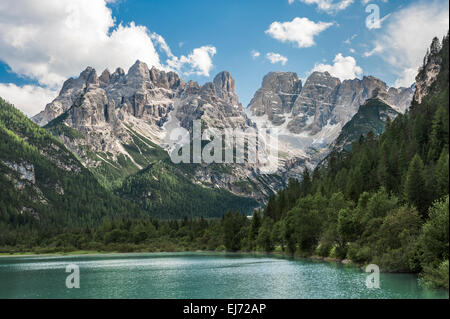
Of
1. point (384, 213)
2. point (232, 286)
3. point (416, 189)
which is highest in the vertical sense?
point (416, 189)

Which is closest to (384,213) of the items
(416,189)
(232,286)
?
(416,189)

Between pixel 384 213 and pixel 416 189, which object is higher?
pixel 416 189

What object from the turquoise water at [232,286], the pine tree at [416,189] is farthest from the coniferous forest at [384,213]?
the turquoise water at [232,286]

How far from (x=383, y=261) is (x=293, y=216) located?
5323cm

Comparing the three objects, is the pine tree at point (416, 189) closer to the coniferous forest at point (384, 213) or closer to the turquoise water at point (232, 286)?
the coniferous forest at point (384, 213)

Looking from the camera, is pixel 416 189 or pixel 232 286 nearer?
pixel 232 286

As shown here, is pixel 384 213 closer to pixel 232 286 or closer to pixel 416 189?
Answer: pixel 416 189

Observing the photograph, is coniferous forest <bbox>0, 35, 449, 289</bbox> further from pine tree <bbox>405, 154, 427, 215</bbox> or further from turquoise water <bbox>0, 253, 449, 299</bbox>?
turquoise water <bbox>0, 253, 449, 299</bbox>

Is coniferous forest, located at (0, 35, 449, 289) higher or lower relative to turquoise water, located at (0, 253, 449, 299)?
higher

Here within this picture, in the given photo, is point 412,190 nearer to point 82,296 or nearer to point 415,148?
point 415,148

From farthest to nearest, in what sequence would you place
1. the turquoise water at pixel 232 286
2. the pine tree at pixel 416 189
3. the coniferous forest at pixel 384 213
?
the pine tree at pixel 416 189, the coniferous forest at pixel 384 213, the turquoise water at pixel 232 286

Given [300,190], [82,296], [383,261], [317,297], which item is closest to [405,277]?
[383,261]

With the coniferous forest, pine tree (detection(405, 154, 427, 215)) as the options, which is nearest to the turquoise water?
the coniferous forest

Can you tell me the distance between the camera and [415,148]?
10800cm
